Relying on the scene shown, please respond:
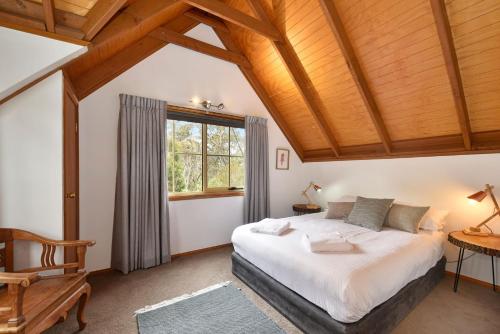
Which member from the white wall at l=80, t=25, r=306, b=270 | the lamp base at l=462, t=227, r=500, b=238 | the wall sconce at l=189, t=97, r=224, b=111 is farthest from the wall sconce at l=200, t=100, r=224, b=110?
the lamp base at l=462, t=227, r=500, b=238

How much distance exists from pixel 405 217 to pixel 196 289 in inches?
101

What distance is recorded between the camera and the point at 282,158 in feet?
14.3

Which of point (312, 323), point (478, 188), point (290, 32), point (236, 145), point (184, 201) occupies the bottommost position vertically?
point (312, 323)

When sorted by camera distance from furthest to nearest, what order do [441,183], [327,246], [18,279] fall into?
[441,183] < [327,246] < [18,279]

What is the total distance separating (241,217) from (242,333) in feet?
7.02

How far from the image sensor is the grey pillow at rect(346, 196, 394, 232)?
270 cm

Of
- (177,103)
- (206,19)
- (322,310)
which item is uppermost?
(206,19)

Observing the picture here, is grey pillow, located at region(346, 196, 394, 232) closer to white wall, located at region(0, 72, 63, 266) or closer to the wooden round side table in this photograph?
the wooden round side table

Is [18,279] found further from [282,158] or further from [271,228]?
[282,158]

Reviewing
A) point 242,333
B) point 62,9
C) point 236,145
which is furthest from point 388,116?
point 62,9

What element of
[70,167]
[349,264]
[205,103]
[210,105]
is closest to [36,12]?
[70,167]

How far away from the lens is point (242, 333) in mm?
1714

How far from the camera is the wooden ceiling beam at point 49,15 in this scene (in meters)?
1.47

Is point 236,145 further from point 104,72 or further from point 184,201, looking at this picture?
point 104,72
